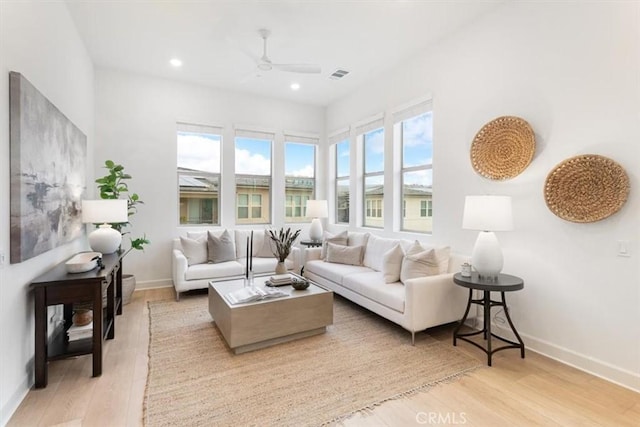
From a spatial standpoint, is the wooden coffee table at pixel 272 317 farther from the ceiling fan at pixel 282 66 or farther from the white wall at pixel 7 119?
the ceiling fan at pixel 282 66

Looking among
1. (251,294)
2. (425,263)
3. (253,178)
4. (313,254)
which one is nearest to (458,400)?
(425,263)

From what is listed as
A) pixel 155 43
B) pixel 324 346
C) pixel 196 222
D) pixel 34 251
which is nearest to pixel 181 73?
pixel 155 43

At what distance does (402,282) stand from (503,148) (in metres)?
1.73

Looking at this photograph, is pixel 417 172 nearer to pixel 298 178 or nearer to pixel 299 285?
pixel 299 285

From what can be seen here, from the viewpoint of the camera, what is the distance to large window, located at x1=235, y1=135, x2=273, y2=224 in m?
5.82

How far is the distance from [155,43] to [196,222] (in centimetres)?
270

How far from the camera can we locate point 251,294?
306 cm

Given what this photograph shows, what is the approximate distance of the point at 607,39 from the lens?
2.51 meters

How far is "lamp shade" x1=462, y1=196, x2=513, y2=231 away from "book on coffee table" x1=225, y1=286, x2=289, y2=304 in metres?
1.91

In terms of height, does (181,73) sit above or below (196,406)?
above

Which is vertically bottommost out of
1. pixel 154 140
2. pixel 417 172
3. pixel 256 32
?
pixel 417 172

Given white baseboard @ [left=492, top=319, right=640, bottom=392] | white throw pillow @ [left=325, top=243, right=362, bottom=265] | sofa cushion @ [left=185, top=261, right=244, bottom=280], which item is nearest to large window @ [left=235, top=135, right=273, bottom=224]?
sofa cushion @ [left=185, top=261, right=244, bottom=280]

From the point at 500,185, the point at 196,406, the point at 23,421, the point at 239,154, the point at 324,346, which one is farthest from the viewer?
the point at 239,154

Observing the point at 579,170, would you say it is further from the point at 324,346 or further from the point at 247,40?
the point at 247,40
